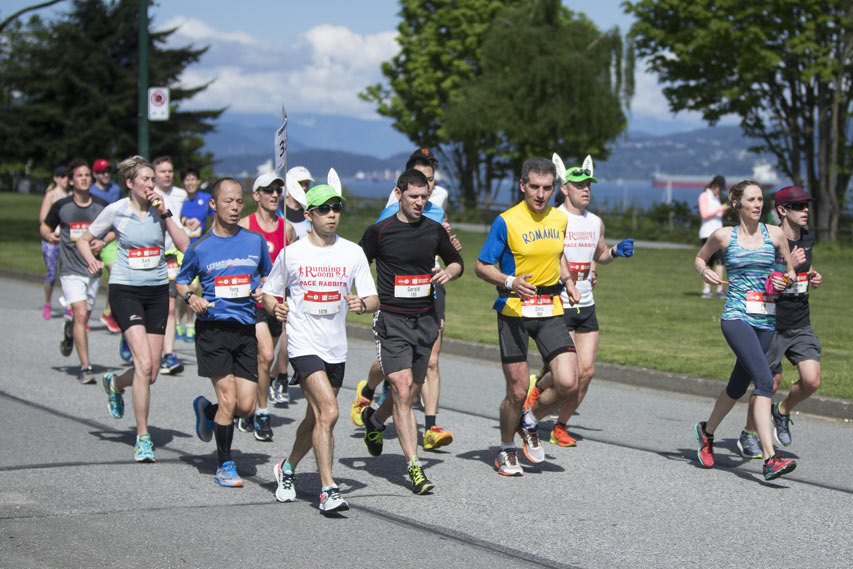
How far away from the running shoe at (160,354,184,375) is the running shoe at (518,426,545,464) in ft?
15.9

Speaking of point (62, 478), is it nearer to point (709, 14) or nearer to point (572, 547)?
point (572, 547)

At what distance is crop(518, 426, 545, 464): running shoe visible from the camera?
7367mm

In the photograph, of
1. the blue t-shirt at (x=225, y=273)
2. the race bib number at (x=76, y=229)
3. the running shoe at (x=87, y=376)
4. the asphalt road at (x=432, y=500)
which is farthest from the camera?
the race bib number at (x=76, y=229)

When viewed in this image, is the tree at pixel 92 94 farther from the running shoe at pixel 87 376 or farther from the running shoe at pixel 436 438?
the running shoe at pixel 436 438

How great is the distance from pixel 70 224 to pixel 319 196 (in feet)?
18.4

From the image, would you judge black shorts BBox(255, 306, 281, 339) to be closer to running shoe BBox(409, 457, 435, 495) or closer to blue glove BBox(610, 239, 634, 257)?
running shoe BBox(409, 457, 435, 495)

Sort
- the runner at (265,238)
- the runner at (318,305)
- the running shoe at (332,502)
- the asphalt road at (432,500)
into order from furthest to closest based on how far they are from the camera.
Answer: the runner at (265,238) → the runner at (318,305) → the running shoe at (332,502) → the asphalt road at (432,500)

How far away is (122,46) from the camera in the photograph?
225ft

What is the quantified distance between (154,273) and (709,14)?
2797 centimetres

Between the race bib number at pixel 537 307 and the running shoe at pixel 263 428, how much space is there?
2.27 m

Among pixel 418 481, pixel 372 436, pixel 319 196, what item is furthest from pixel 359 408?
pixel 319 196

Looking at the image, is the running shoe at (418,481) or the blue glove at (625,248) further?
the blue glove at (625,248)

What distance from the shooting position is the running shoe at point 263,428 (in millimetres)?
8266

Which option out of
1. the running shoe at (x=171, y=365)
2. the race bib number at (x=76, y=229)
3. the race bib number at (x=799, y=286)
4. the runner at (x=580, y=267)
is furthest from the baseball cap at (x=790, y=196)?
the race bib number at (x=76, y=229)
